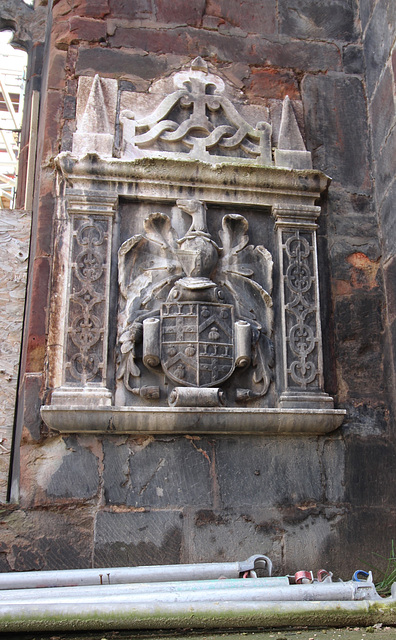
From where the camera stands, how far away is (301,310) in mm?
4098

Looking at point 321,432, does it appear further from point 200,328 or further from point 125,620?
point 125,620

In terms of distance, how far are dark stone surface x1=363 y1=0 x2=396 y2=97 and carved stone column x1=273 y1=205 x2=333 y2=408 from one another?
1.23m

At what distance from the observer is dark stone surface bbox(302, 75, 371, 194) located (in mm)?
4566

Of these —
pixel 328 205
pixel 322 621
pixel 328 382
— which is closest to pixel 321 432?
pixel 328 382

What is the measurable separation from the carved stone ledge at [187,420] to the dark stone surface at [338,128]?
174 cm

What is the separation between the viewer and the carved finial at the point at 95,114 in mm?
4246

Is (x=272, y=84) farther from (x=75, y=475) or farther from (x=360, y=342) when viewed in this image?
(x=75, y=475)

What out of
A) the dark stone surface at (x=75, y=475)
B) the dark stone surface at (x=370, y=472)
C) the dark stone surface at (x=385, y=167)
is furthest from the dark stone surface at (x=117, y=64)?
the dark stone surface at (x=370, y=472)

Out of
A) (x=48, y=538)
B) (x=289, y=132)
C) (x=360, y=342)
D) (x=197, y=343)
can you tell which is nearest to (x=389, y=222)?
(x=360, y=342)

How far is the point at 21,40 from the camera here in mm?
5406

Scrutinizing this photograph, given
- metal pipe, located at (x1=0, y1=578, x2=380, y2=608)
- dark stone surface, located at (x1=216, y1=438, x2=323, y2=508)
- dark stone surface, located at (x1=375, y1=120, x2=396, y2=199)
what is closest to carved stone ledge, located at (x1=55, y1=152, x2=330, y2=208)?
dark stone surface, located at (x1=375, y1=120, x2=396, y2=199)

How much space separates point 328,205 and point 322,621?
2709 mm

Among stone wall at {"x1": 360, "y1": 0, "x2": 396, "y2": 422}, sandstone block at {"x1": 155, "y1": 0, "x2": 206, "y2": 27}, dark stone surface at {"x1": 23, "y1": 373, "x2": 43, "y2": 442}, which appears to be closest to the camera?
dark stone surface at {"x1": 23, "y1": 373, "x2": 43, "y2": 442}

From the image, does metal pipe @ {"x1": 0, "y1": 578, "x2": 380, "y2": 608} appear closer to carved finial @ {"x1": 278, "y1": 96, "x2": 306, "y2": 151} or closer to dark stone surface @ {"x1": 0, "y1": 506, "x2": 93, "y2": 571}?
dark stone surface @ {"x1": 0, "y1": 506, "x2": 93, "y2": 571}
